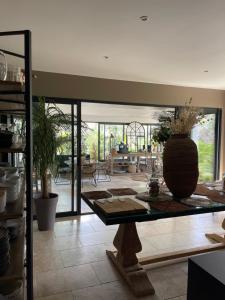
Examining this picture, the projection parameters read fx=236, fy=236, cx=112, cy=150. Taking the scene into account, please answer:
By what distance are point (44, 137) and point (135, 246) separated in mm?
1974

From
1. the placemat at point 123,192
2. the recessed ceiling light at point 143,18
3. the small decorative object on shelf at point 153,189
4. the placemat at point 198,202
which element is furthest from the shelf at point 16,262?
the recessed ceiling light at point 143,18

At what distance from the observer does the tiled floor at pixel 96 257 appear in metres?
2.19

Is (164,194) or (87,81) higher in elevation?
(87,81)

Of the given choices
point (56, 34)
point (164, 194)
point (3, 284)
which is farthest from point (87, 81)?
point (3, 284)

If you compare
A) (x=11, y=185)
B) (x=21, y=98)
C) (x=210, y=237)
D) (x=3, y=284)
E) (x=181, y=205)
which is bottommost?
(x=210, y=237)

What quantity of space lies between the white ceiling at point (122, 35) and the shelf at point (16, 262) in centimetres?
189

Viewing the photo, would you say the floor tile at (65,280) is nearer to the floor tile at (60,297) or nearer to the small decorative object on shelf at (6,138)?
the floor tile at (60,297)

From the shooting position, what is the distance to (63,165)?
13.6ft

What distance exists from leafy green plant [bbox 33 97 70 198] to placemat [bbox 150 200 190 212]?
1.95 m

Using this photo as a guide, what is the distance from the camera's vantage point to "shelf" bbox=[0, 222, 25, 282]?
1.41 metres

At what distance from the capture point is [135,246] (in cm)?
238

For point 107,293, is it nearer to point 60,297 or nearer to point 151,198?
point 60,297

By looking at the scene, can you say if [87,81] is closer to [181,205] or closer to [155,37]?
[155,37]

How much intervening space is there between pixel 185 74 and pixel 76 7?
101 inches
